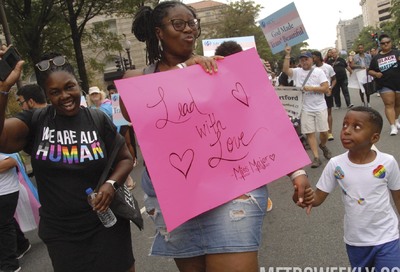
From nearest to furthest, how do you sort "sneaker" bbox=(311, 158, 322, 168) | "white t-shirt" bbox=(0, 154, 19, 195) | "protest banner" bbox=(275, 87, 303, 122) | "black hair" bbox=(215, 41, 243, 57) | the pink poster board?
the pink poster board < "white t-shirt" bbox=(0, 154, 19, 195) < "black hair" bbox=(215, 41, 243, 57) < "protest banner" bbox=(275, 87, 303, 122) < "sneaker" bbox=(311, 158, 322, 168)

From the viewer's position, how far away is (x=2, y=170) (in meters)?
3.97

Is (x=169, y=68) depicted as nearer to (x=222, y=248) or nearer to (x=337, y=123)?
(x=222, y=248)

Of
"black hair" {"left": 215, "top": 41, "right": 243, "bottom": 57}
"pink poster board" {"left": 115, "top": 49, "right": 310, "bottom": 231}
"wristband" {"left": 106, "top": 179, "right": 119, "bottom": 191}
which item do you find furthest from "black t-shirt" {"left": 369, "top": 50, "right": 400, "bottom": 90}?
"wristband" {"left": 106, "top": 179, "right": 119, "bottom": 191}

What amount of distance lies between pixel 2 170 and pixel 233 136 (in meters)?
2.94

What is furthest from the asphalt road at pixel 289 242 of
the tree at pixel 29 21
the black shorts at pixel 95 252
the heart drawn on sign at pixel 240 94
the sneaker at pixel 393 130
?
the tree at pixel 29 21

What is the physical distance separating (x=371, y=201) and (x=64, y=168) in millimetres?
1771

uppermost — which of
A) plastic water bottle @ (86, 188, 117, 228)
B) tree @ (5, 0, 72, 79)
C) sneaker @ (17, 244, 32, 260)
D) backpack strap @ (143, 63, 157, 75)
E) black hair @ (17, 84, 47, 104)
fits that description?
tree @ (5, 0, 72, 79)

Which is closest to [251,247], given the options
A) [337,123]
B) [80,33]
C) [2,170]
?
[2,170]

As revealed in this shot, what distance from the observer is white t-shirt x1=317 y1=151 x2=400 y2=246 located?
2342mm

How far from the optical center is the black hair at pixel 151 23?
2039 millimetres

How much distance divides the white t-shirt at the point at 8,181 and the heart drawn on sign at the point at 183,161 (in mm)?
2844

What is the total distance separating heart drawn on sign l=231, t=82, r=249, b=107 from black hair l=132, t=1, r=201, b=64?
437mm

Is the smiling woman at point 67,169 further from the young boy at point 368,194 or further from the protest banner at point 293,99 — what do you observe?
the protest banner at point 293,99

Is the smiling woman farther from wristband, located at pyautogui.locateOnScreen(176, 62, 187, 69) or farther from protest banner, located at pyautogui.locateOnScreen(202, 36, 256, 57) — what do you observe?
protest banner, located at pyautogui.locateOnScreen(202, 36, 256, 57)
